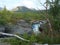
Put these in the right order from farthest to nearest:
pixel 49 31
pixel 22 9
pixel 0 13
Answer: pixel 0 13 < pixel 22 9 < pixel 49 31

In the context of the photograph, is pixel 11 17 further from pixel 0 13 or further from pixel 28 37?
pixel 28 37

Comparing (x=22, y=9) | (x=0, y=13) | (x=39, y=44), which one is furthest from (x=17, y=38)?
(x=0, y=13)

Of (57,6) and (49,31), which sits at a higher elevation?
(57,6)

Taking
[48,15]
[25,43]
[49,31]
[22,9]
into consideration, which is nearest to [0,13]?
[22,9]

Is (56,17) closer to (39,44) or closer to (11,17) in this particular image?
(39,44)

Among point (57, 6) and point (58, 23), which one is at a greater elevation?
point (57, 6)

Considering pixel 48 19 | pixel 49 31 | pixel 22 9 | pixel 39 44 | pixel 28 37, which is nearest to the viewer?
pixel 39 44

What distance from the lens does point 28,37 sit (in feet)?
24.1

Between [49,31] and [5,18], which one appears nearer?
[49,31]

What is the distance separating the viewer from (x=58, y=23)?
8.73 m

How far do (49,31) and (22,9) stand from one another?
3134 millimetres

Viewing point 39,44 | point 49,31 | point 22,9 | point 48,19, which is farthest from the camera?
point 22,9

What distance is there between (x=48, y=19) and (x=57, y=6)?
2.13 feet

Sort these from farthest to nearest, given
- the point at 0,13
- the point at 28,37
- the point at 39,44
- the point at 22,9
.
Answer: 1. the point at 0,13
2. the point at 22,9
3. the point at 28,37
4. the point at 39,44
